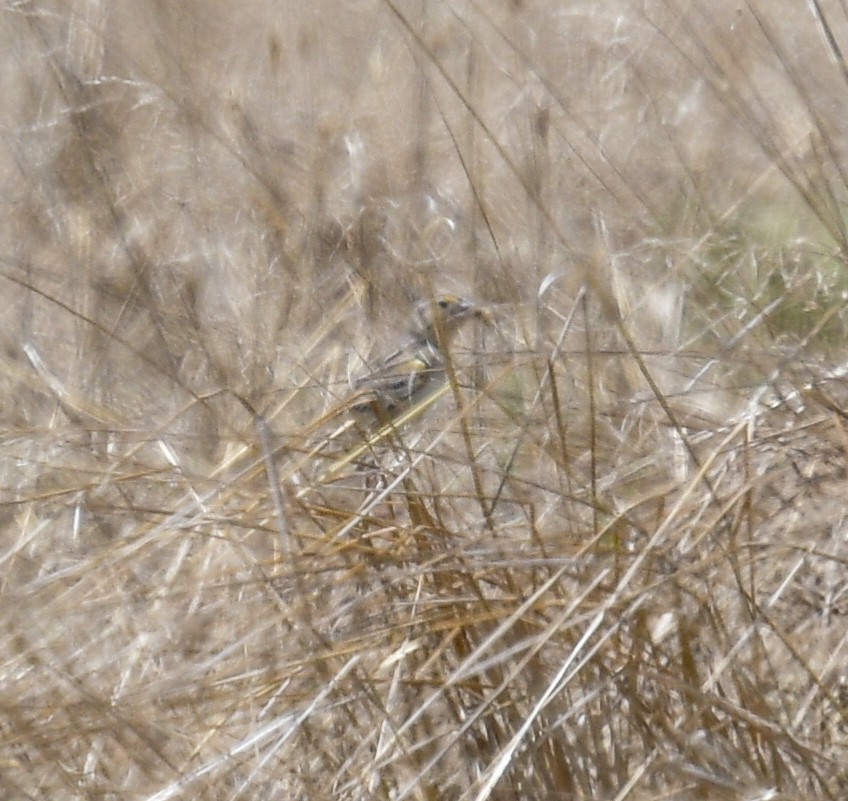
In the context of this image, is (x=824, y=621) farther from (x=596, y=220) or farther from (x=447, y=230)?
(x=447, y=230)

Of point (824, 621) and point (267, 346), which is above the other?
point (824, 621)

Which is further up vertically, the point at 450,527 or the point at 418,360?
the point at 450,527

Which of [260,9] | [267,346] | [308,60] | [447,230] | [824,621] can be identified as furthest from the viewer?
[260,9]

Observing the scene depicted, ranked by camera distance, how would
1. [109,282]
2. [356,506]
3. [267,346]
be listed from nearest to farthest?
[356,506]
[267,346]
[109,282]

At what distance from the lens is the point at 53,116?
4.22 meters

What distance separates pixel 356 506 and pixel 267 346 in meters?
0.85

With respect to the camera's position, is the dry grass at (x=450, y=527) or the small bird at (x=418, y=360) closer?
the dry grass at (x=450, y=527)

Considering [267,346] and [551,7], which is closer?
[267,346]

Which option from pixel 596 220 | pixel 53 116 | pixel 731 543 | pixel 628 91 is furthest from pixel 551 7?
pixel 731 543

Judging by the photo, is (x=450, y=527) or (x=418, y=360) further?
(x=418, y=360)

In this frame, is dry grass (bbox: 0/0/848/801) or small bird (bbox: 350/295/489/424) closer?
dry grass (bbox: 0/0/848/801)

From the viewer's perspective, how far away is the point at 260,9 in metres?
5.45

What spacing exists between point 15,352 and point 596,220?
1.58 m

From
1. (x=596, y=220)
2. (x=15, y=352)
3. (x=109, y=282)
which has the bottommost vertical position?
(x=15, y=352)
